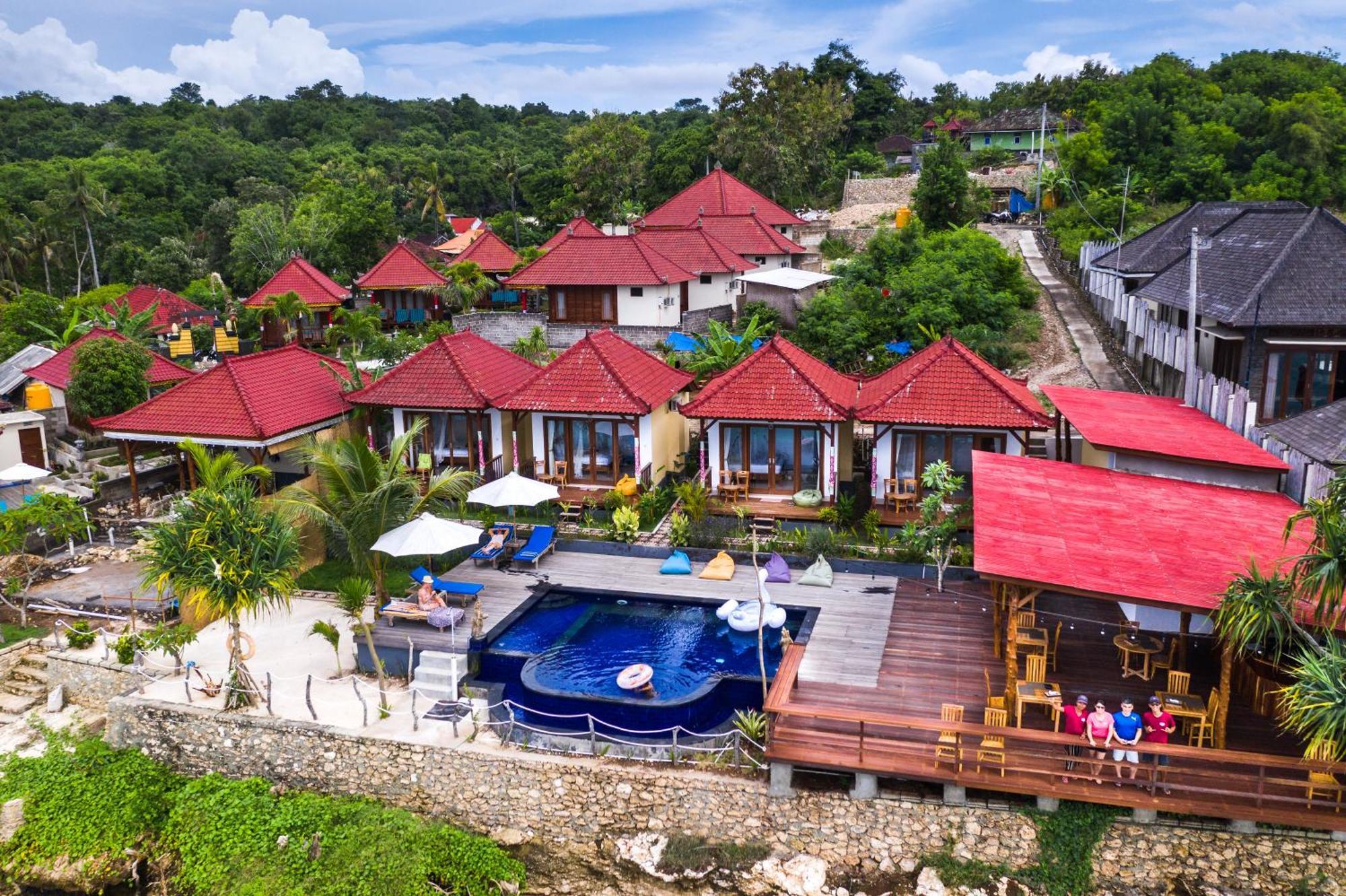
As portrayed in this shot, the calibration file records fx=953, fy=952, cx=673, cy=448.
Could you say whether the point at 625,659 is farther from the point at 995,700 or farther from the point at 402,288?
the point at 402,288

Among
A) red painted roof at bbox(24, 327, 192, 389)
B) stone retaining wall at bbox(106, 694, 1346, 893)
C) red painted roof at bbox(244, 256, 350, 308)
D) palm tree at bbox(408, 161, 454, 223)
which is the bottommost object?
stone retaining wall at bbox(106, 694, 1346, 893)

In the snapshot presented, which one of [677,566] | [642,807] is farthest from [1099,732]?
[677,566]

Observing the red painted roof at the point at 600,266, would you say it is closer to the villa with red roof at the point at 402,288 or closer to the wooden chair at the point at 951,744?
the villa with red roof at the point at 402,288

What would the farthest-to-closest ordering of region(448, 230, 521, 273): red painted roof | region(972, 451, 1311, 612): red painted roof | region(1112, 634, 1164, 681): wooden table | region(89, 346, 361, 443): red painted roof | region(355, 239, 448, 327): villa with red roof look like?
region(448, 230, 521, 273): red painted roof, region(355, 239, 448, 327): villa with red roof, region(89, 346, 361, 443): red painted roof, region(1112, 634, 1164, 681): wooden table, region(972, 451, 1311, 612): red painted roof

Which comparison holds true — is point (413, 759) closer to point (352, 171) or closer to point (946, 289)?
point (946, 289)

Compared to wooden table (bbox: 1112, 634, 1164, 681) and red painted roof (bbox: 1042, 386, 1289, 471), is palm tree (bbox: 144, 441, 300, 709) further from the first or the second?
red painted roof (bbox: 1042, 386, 1289, 471)

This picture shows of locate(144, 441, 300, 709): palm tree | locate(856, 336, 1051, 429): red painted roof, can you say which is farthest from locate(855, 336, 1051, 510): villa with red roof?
locate(144, 441, 300, 709): palm tree
